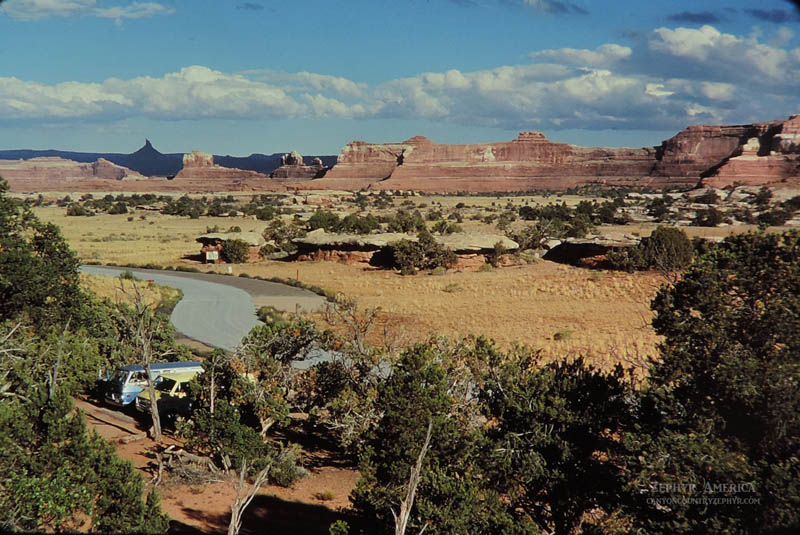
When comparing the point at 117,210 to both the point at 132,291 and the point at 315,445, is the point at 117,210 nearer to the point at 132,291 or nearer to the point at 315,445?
the point at 132,291

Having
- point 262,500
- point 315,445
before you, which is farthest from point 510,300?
point 262,500

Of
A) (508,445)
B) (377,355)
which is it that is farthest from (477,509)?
(377,355)

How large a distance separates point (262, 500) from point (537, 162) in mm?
176273

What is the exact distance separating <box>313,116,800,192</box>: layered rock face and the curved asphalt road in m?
124

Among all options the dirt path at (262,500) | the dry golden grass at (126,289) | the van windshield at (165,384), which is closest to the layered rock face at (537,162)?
the dry golden grass at (126,289)

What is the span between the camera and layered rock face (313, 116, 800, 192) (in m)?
158

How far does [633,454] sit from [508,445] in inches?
71.3

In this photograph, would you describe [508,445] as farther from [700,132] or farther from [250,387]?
[700,132]

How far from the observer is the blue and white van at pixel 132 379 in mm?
17953

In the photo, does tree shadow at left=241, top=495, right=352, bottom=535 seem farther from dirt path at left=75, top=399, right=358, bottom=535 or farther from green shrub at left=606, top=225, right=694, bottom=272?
green shrub at left=606, top=225, right=694, bottom=272

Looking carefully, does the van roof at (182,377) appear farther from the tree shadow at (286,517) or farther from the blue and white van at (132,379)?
the tree shadow at (286,517)

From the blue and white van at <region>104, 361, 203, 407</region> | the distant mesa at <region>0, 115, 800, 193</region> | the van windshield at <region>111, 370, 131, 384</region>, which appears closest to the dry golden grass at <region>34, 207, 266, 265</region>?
the van windshield at <region>111, 370, 131, 384</region>

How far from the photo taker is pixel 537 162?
18125 cm

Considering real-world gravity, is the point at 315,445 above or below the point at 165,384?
below
